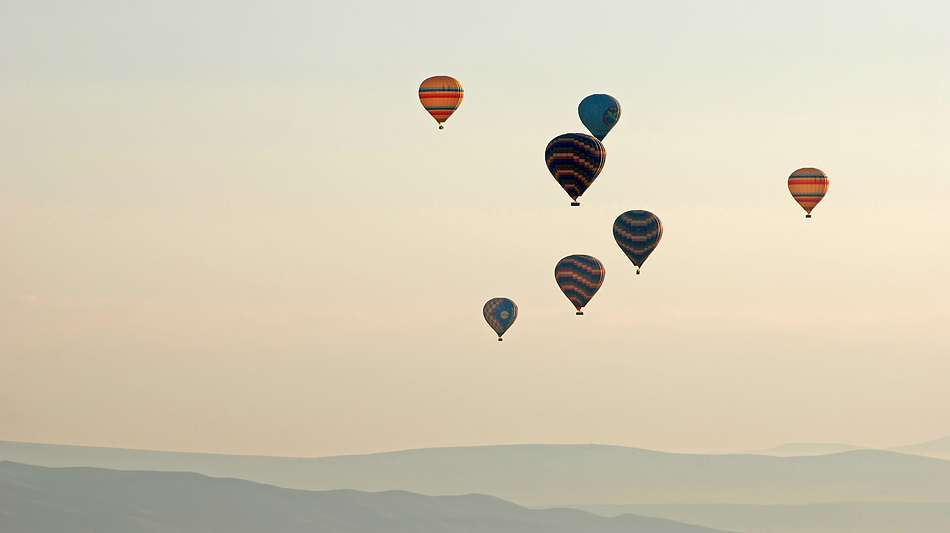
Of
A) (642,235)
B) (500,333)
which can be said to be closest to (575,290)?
(642,235)

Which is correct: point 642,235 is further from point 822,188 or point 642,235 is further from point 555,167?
point 822,188

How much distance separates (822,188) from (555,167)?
1082 inches

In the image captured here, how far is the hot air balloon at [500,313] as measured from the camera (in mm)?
147750

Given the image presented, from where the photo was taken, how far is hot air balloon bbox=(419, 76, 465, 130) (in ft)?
418

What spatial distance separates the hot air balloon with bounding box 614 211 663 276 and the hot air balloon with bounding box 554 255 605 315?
5141 mm

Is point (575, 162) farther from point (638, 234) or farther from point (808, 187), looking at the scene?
point (808, 187)

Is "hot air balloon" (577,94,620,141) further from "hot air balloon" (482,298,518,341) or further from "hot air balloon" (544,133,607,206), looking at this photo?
"hot air balloon" (482,298,518,341)

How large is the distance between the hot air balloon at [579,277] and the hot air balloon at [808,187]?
1773 centimetres

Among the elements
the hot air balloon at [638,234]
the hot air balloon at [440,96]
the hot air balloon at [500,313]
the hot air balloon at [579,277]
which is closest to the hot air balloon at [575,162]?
the hot air balloon at [638,234]

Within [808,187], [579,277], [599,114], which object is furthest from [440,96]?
→ [808,187]

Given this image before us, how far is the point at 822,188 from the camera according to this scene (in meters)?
134

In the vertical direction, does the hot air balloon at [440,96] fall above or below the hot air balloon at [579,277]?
above

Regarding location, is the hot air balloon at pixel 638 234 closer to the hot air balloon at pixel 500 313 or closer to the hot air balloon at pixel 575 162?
the hot air balloon at pixel 575 162

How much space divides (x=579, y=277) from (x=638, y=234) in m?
7.99
